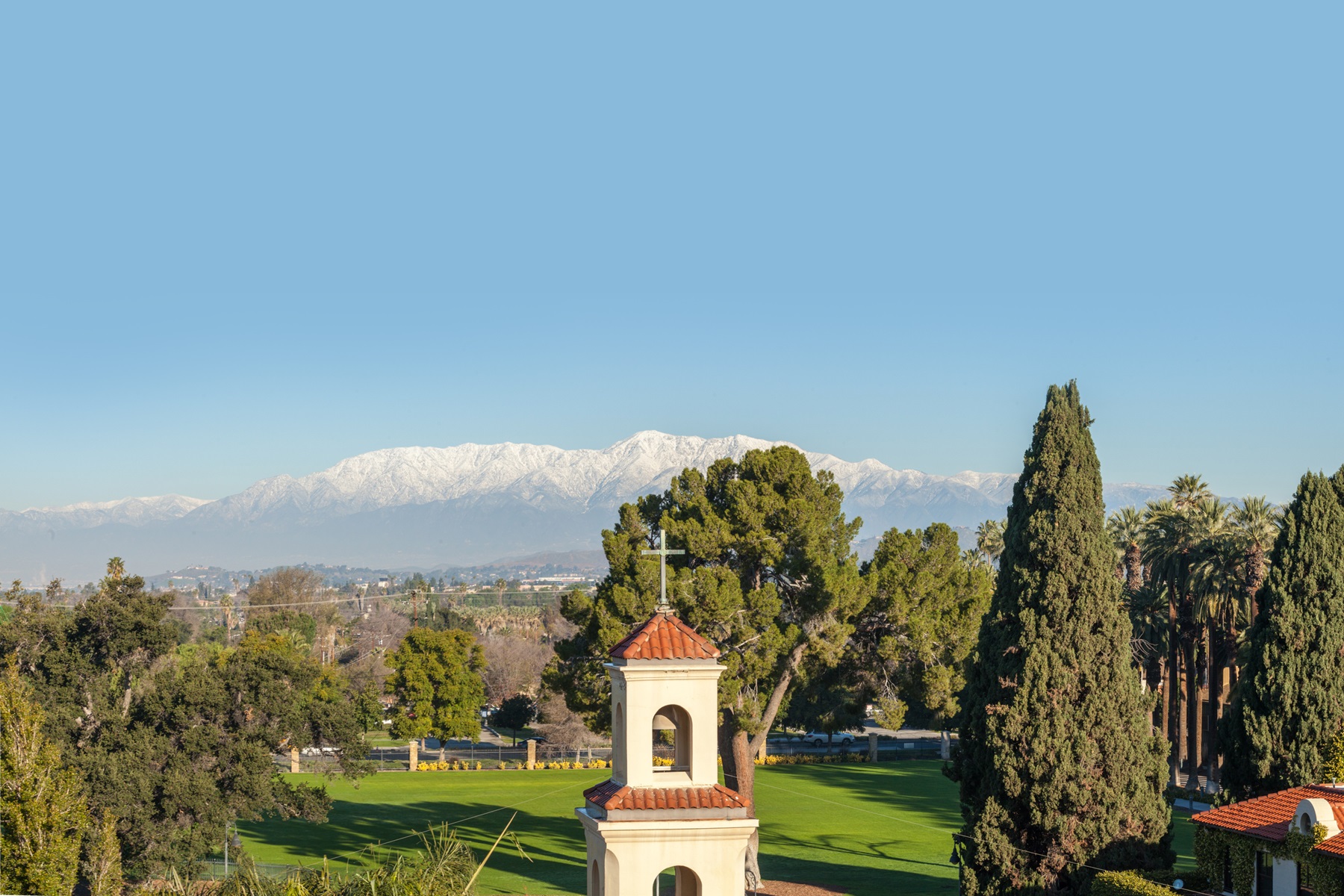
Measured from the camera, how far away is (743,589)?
146 feet

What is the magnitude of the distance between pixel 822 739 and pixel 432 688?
24795 millimetres

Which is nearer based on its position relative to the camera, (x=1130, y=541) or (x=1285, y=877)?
(x=1285, y=877)

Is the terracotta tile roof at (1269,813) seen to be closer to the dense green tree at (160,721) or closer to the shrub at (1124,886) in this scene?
the shrub at (1124,886)

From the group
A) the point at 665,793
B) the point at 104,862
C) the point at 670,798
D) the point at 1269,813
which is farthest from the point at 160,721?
the point at 1269,813

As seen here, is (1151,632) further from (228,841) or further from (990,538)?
(228,841)

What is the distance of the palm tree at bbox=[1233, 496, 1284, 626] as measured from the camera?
4834 centimetres

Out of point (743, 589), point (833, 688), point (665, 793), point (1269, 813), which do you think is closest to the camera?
point (665, 793)

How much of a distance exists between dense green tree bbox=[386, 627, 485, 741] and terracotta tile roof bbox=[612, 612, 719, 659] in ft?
190

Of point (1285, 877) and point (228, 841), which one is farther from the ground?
point (1285, 877)

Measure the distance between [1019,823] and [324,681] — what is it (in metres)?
53.9

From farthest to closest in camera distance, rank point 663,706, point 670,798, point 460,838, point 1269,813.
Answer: point 460,838 → point 1269,813 → point 663,706 → point 670,798

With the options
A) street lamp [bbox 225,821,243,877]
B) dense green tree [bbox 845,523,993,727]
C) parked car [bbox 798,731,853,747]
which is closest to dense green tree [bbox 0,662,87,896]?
street lamp [bbox 225,821,243,877]

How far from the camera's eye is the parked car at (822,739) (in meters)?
82.0

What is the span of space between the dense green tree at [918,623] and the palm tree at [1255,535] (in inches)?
414
